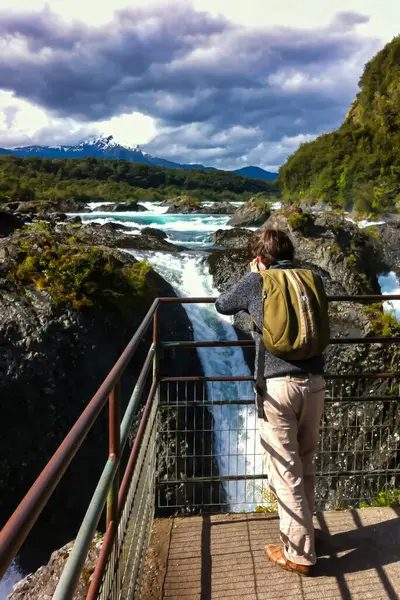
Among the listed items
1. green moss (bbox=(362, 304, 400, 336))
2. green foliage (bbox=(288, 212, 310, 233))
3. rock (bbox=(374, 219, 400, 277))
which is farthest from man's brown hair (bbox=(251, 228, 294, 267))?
rock (bbox=(374, 219, 400, 277))

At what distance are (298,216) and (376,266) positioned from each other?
3.07m

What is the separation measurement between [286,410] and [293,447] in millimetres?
248

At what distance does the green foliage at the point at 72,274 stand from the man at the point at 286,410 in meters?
5.32

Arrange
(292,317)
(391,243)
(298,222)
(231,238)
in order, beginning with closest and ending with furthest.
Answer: (292,317), (298,222), (391,243), (231,238)

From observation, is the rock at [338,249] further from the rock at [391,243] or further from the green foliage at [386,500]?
the green foliage at [386,500]

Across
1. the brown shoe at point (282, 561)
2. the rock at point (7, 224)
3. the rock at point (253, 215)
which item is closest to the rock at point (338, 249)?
the rock at point (7, 224)

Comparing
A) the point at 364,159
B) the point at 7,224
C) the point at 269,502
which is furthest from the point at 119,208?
the point at 269,502

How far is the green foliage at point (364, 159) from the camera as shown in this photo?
25.7 meters

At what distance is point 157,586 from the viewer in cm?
293

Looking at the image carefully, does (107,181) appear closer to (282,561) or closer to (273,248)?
(273,248)

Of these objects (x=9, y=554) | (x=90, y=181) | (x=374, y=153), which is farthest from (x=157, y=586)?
(x=90, y=181)

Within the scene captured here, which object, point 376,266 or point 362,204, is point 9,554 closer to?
point 376,266

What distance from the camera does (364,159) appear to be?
28266 millimetres

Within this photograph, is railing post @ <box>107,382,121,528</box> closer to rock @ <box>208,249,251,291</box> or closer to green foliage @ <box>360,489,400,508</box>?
green foliage @ <box>360,489,400,508</box>
